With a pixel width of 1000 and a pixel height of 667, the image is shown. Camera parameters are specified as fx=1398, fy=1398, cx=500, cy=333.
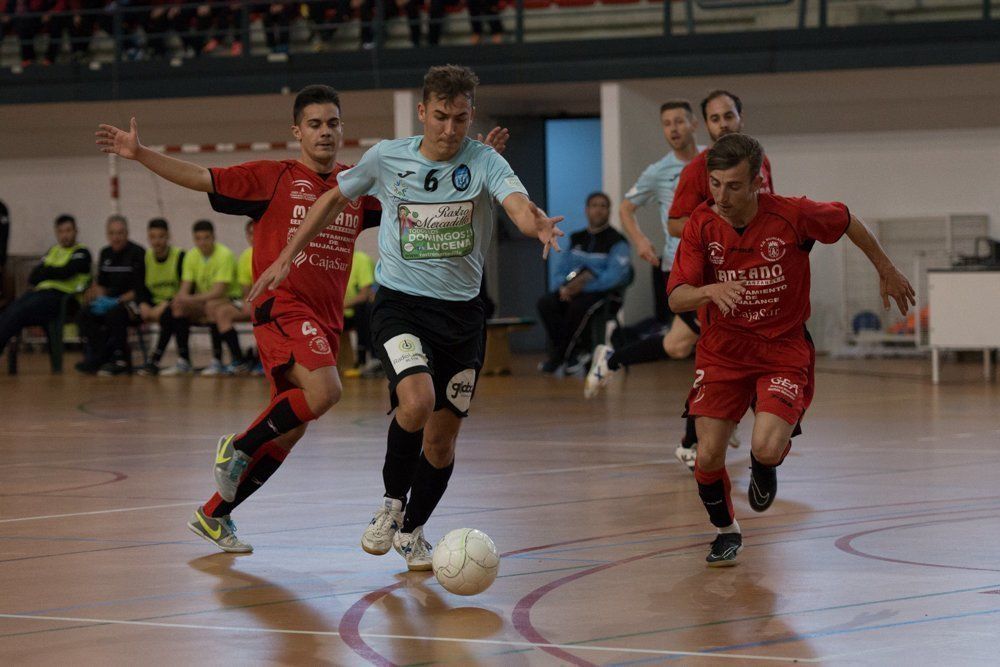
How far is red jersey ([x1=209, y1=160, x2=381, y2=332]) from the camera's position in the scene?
17.6ft

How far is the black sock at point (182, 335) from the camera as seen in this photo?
14.4m

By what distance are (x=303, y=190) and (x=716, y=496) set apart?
199cm

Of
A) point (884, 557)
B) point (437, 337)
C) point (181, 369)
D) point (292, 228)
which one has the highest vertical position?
point (292, 228)

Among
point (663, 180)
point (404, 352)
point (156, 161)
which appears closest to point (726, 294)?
point (404, 352)

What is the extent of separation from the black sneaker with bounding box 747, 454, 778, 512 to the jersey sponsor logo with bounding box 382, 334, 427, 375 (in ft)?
4.17

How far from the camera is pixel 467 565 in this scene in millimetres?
4133

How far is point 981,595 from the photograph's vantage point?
13.3 feet

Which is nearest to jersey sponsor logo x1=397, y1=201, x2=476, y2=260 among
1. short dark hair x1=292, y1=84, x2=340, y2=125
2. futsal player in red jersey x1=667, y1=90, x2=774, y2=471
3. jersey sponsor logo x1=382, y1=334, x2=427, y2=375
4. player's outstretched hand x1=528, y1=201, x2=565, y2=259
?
jersey sponsor logo x1=382, y1=334, x2=427, y2=375

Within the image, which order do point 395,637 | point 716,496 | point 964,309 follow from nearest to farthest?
point 395,637 < point 716,496 < point 964,309

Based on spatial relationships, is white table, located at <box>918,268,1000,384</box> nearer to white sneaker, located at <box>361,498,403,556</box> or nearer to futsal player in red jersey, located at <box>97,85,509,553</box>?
futsal player in red jersey, located at <box>97,85,509,553</box>

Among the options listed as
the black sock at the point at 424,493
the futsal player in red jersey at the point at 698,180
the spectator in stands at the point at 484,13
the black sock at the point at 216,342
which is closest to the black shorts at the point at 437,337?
the black sock at the point at 424,493

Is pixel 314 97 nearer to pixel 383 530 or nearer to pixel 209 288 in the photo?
pixel 383 530

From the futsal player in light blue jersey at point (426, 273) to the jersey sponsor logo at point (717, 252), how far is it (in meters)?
0.74

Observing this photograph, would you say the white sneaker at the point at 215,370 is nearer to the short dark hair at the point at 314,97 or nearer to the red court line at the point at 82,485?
the red court line at the point at 82,485
